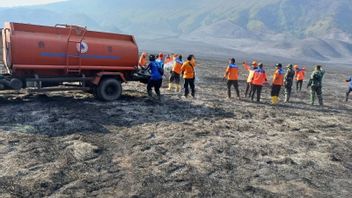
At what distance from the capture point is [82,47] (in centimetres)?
1324

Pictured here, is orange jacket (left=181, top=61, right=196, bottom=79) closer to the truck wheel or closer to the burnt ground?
the burnt ground

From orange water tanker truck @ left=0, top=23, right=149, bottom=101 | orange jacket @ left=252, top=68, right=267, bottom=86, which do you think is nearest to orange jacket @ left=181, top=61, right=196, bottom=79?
orange water tanker truck @ left=0, top=23, right=149, bottom=101

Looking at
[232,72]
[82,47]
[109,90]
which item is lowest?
[109,90]

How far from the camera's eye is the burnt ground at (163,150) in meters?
7.32

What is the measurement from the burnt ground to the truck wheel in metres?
0.33

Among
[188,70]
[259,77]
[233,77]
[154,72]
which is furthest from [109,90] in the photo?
[259,77]

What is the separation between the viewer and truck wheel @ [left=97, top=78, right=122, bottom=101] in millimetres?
13977

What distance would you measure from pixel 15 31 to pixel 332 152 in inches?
361

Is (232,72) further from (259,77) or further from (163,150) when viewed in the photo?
(163,150)

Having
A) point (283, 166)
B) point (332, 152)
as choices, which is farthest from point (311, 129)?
point (283, 166)

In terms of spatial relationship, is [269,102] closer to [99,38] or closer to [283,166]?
[99,38]

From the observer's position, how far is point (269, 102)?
57.6ft

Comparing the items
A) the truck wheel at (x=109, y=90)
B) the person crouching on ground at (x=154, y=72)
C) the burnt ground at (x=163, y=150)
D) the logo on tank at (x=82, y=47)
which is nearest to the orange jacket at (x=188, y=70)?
the person crouching on ground at (x=154, y=72)

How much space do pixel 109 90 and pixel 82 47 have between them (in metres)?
1.84
